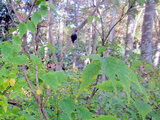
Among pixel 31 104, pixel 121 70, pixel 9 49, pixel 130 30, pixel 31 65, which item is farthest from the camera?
pixel 130 30

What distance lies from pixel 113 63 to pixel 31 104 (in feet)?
5.25

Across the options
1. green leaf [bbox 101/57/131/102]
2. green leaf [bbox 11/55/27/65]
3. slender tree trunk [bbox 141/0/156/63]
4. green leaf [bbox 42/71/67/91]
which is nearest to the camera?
green leaf [bbox 101/57/131/102]

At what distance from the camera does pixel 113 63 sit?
15.9 inches

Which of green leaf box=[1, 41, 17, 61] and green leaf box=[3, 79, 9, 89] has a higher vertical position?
green leaf box=[1, 41, 17, 61]

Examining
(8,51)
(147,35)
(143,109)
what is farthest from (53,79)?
(147,35)

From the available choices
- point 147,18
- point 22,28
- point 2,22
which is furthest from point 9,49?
point 2,22

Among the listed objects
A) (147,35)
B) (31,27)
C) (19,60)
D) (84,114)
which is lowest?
(84,114)

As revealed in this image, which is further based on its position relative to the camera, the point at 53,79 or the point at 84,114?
the point at 84,114

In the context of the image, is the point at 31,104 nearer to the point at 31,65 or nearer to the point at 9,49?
the point at 31,65

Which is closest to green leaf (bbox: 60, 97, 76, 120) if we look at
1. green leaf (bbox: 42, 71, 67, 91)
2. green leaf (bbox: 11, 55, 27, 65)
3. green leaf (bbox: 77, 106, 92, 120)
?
green leaf (bbox: 77, 106, 92, 120)

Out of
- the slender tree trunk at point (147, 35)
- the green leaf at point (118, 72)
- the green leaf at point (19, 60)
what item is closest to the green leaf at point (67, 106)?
the green leaf at point (19, 60)

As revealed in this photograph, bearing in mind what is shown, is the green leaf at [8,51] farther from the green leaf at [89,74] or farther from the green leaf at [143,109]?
the green leaf at [143,109]

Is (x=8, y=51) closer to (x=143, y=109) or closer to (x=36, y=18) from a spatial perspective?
(x=36, y=18)

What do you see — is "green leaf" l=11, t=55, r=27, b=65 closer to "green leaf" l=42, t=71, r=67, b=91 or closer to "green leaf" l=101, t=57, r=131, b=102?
"green leaf" l=42, t=71, r=67, b=91
